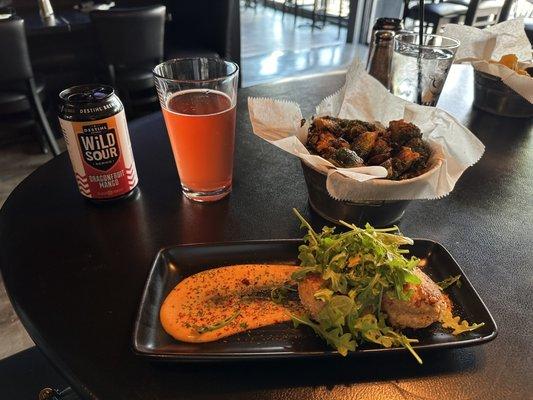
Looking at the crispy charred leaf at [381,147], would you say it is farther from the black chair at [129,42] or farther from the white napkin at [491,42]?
the black chair at [129,42]

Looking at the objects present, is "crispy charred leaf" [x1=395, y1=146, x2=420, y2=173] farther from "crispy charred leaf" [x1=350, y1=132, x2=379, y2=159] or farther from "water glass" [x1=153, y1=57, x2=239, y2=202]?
"water glass" [x1=153, y1=57, x2=239, y2=202]

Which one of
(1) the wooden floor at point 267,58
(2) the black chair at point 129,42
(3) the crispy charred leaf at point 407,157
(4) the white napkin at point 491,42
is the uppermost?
(4) the white napkin at point 491,42

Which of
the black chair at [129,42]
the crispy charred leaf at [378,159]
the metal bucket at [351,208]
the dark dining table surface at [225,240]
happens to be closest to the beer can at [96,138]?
the dark dining table surface at [225,240]

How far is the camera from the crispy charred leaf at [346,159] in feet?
2.43

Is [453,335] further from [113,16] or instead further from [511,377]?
[113,16]

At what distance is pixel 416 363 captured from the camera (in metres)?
0.57

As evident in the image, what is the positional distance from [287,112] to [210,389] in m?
0.56

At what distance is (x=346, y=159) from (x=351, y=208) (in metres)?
0.10

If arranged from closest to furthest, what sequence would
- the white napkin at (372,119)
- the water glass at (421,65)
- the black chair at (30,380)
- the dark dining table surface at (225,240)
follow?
the dark dining table surface at (225,240), the white napkin at (372,119), the black chair at (30,380), the water glass at (421,65)

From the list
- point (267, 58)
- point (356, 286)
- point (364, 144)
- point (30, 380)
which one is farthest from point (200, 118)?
point (267, 58)

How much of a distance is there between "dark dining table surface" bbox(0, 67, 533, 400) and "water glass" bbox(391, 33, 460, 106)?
19 centimetres

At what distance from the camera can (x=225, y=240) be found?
0.80m

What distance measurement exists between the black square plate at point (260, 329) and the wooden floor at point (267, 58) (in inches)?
46.3

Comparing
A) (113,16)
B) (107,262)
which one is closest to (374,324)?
(107,262)
